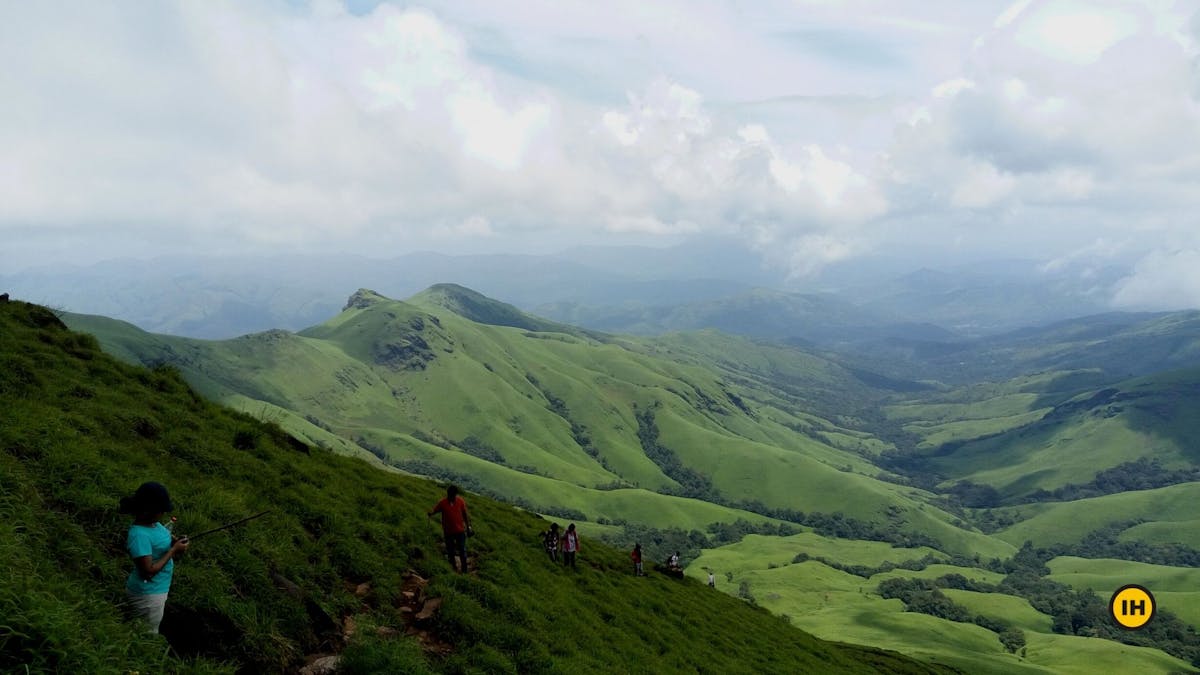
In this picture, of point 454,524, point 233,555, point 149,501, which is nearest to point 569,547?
point 454,524

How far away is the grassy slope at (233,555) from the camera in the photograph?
1153 cm

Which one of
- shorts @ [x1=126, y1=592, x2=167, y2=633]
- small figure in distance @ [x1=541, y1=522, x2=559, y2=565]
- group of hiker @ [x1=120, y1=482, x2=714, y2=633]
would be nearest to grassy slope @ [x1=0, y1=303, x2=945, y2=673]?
shorts @ [x1=126, y1=592, x2=167, y2=633]

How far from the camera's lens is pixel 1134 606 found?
43500mm

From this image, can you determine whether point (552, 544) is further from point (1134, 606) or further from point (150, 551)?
point (1134, 606)

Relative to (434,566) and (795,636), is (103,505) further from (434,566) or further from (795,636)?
(795,636)

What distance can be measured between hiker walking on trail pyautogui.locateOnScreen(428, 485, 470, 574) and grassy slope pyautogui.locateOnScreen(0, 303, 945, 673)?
3.42ft

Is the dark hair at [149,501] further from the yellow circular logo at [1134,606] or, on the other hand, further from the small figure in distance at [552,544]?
the yellow circular logo at [1134,606]

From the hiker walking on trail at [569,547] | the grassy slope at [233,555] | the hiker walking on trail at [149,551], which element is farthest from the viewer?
the hiker walking on trail at [569,547]

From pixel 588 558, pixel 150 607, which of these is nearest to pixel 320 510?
pixel 150 607

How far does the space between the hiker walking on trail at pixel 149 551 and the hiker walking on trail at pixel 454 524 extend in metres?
11.8

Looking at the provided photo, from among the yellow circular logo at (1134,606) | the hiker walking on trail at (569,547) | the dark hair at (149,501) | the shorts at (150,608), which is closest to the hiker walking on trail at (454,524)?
the hiker walking on trail at (569,547)

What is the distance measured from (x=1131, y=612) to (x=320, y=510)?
185 ft

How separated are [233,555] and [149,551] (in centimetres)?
567

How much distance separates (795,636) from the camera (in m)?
52.8
